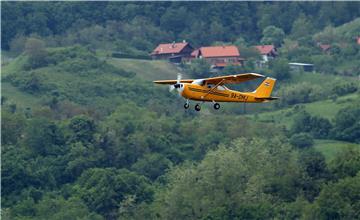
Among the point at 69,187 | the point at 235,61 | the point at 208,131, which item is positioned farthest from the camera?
the point at 235,61

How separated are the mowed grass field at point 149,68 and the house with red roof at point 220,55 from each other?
10.1 metres

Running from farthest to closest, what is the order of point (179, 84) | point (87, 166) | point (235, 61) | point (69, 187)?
point (235, 61), point (87, 166), point (69, 187), point (179, 84)

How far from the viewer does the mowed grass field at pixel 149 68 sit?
174 metres

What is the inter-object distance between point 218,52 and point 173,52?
6827 mm

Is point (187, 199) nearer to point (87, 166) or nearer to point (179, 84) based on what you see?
point (87, 166)

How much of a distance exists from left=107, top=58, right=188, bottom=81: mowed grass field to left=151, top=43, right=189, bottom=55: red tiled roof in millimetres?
8105

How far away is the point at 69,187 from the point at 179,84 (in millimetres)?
77082

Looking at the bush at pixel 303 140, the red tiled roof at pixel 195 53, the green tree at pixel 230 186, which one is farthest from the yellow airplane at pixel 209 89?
the red tiled roof at pixel 195 53

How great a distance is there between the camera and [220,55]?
639 feet

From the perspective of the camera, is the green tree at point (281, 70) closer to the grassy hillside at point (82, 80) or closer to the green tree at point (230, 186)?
the grassy hillside at point (82, 80)

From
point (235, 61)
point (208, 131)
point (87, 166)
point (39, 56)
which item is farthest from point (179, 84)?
point (235, 61)

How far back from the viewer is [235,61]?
631ft

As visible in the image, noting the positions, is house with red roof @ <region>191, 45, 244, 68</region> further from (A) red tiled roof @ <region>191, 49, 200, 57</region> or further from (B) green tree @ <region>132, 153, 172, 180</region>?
(B) green tree @ <region>132, 153, 172, 180</region>

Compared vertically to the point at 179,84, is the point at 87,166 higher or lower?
lower
